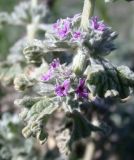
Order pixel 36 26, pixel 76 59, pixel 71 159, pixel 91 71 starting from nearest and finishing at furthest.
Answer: pixel 91 71 < pixel 76 59 < pixel 36 26 < pixel 71 159

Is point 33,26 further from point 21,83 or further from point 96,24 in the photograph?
point 96,24

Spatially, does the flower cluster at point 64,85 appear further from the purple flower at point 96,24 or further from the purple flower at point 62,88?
the purple flower at point 96,24

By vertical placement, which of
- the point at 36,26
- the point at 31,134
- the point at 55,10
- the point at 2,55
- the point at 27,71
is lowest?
the point at 31,134

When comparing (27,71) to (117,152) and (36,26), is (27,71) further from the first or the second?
(117,152)

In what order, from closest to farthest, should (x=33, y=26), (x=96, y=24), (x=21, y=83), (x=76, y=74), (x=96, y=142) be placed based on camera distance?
(x=96, y=24) < (x=76, y=74) < (x=21, y=83) < (x=33, y=26) < (x=96, y=142)

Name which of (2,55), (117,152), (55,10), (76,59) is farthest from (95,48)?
(55,10)

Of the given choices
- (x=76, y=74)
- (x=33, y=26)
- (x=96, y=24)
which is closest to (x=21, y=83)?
(x=76, y=74)
